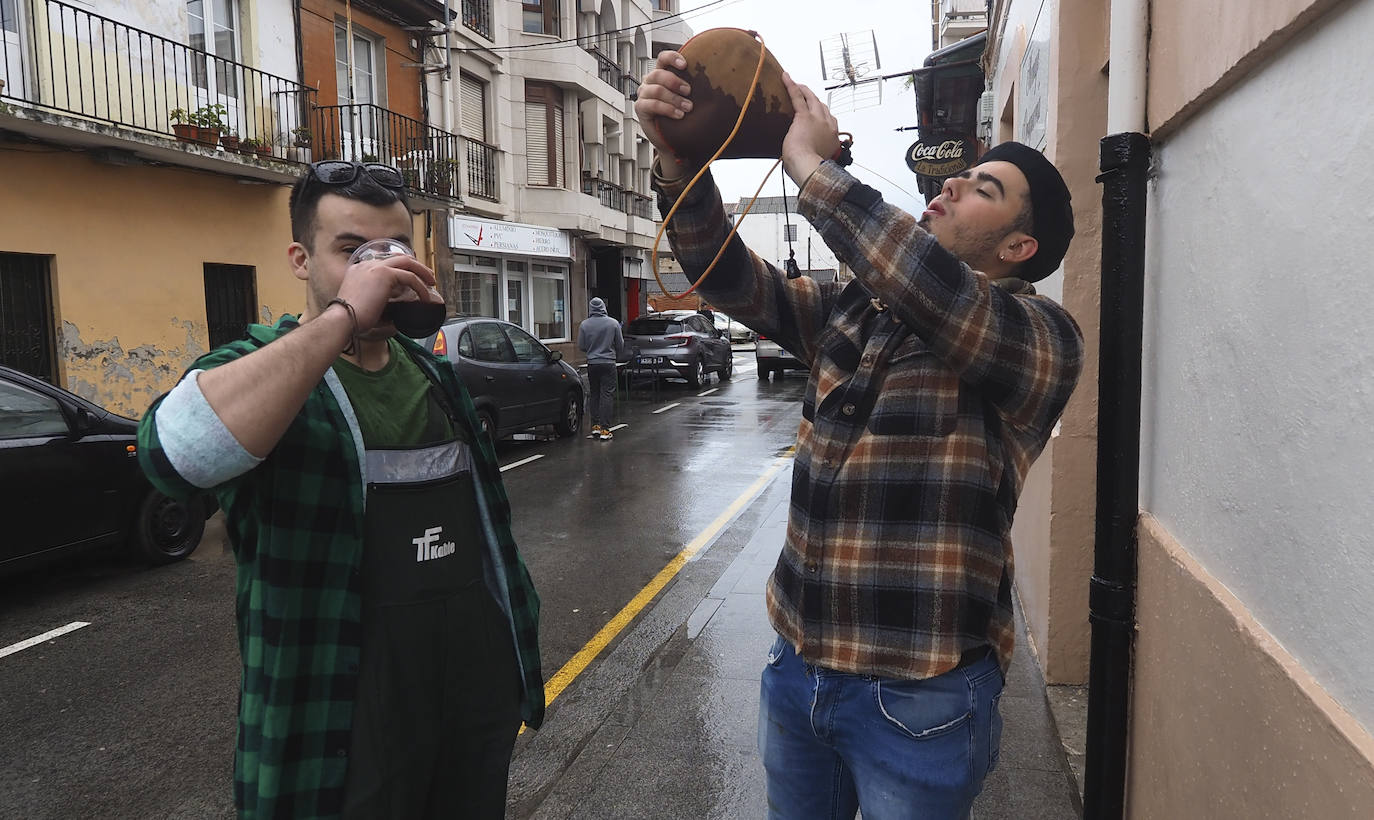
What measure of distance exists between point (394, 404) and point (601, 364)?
10.8 metres

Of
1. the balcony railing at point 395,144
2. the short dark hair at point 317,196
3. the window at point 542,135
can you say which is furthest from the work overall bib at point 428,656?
the window at point 542,135

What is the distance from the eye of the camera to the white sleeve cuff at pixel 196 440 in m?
1.33

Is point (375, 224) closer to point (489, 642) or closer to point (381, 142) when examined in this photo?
point (489, 642)

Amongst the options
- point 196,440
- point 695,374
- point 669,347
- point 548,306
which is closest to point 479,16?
point 548,306

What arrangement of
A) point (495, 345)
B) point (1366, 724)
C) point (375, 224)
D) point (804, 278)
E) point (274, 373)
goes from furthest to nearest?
point (495, 345) < point (804, 278) < point (375, 224) < point (274, 373) < point (1366, 724)

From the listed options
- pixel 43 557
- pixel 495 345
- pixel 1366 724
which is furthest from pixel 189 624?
pixel 495 345

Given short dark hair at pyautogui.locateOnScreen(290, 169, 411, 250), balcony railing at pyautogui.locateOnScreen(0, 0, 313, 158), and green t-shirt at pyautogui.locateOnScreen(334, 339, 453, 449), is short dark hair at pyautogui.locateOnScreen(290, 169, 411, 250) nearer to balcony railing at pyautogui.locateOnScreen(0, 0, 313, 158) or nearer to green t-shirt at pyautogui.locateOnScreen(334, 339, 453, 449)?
green t-shirt at pyautogui.locateOnScreen(334, 339, 453, 449)

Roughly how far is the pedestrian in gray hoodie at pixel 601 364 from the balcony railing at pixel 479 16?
9743 mm

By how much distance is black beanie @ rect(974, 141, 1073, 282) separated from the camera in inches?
67.8

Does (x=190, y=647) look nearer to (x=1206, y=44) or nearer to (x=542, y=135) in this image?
(x=1206, y=44)

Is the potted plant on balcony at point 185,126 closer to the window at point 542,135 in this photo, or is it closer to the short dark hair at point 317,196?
the short dark hair at point 317,196

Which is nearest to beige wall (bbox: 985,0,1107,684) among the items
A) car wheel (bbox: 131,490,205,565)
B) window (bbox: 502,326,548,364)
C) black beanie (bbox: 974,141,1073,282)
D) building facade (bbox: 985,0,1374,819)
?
building facade (bbox: 985,0,1374,819)

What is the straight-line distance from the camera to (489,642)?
5.95 ft

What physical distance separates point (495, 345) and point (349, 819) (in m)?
9.63
